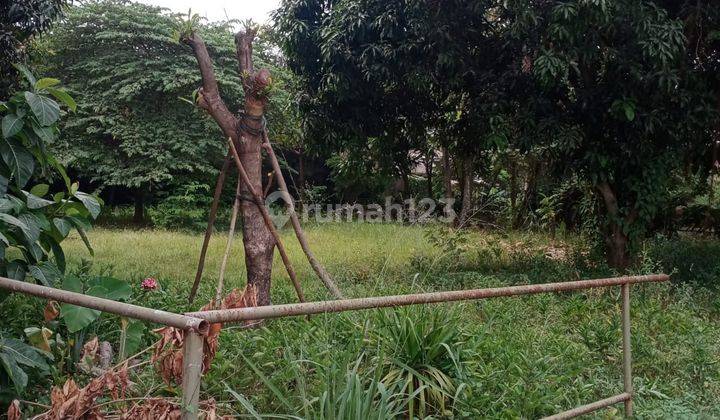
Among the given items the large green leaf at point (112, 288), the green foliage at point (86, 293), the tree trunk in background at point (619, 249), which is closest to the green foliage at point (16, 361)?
the green foliage at point (86, 293)

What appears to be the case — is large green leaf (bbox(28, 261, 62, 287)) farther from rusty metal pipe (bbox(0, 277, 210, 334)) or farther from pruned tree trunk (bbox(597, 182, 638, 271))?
pruned tree trunk (bbox(597, 182, 638, 271))

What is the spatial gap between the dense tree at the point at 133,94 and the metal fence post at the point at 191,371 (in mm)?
11952

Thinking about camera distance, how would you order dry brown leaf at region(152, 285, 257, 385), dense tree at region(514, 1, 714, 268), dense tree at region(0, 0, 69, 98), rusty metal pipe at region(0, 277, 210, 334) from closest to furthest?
rusty metal pipe at region(0, 277, 210, 334) → dry brown leaf at region(152, 285, 257, 385) → dense tree at region(514, 1, 714, 268) → dense tree at region(0, 0, 69, 98)

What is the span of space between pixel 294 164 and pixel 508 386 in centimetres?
1584

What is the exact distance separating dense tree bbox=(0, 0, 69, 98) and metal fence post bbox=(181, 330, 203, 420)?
6.03 metres

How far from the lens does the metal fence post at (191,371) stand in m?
1.37

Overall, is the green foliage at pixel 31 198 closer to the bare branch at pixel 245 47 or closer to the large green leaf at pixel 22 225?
the large green leaf at pixel 22 225

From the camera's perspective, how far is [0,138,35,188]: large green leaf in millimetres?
2783

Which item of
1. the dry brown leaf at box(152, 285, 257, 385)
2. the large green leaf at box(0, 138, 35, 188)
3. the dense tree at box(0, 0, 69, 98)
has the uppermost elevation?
the dense tree at box(0, 0, 69, 98)

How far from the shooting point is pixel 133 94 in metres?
13.1

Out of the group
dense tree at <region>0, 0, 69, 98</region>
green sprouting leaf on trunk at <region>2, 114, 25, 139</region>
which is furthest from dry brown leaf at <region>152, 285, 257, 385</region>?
dense tree at <region>0, 0, 69, 98</region>

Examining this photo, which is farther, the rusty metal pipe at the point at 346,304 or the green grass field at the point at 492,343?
the green grass field at the point at 492,343

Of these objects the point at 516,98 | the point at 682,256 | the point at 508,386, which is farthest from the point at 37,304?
the point at 682,256

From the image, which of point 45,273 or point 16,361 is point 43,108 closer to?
point 45,273
